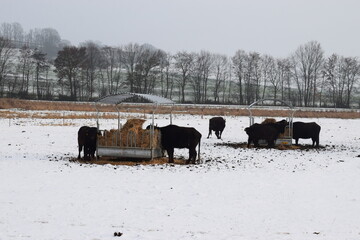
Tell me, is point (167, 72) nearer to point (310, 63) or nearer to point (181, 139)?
point (310, 63)

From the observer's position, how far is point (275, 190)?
12.5 m

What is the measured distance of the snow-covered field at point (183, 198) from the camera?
8547 millimetres

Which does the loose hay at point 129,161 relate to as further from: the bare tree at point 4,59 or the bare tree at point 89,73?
the bare tree at point 89,73

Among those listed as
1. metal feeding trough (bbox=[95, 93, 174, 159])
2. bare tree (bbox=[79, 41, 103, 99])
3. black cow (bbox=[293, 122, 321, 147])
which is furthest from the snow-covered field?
bare tree (bbox=[79, 41, 103, 99])

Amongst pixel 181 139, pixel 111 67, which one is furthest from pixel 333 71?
pixel 181 139

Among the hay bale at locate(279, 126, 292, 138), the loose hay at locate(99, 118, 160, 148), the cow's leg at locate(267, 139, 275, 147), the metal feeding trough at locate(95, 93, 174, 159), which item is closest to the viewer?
the metal feeding trough at locate(95, 93, 174, 159)

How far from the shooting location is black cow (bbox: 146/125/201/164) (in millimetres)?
17234

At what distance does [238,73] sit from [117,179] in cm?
7934

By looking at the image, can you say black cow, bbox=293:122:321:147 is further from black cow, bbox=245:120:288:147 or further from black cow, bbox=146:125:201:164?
black cow, bbox=146:125:201:164

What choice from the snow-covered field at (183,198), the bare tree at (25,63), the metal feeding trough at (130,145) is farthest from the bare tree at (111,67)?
the snow-covered field at (183,198)

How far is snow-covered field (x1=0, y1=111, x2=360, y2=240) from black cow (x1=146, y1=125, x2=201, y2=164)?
3.12 ft

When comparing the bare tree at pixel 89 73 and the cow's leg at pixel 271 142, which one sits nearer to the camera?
the cow's leg at pixel 271 142

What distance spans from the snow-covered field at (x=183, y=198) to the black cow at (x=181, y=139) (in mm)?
950

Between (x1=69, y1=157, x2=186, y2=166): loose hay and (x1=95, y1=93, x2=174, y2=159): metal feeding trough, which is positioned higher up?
(x1=95, y1=93, x2=174, y2=159): metal feeding trough
